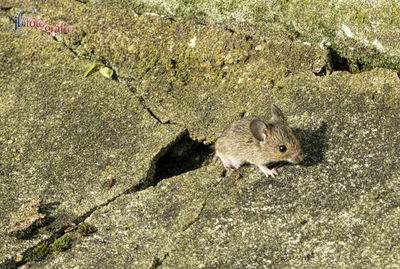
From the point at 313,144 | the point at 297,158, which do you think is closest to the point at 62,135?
the point at 297,158

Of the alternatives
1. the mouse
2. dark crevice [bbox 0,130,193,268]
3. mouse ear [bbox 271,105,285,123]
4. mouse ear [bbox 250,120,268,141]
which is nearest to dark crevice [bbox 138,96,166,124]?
dark crevice [bbox 0,130,193,268]

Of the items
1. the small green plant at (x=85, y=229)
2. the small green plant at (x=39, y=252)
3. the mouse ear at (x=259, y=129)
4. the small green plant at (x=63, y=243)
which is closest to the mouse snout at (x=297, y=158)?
the mouse ear at (x=259, y=129)

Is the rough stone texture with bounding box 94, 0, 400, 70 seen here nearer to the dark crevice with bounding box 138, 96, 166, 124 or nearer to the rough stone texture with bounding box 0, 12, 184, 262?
the dark crevice with bounding box 138, 96, 166, 124

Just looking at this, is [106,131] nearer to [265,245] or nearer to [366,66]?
[265,245]

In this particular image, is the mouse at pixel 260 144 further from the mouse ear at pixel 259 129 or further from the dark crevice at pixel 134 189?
the dark crevice at pixel 134 189

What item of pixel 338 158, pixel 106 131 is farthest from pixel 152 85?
pixel 338 158

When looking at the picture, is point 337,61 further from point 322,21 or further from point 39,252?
point 39,252
